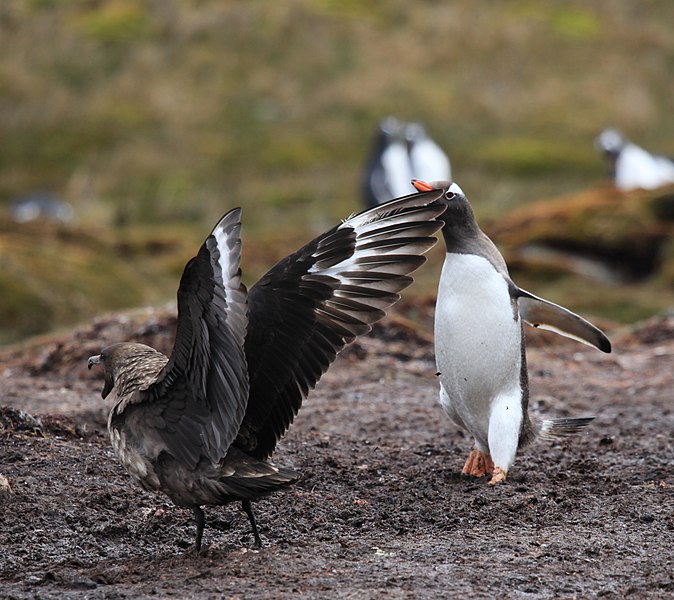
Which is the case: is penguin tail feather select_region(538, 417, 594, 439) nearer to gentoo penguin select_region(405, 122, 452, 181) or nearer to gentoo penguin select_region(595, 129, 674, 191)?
gentoo penguin select_region(405, 122, 452, 181)

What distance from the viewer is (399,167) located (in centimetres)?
2659

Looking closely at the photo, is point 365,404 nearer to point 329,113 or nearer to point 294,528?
point 294,528

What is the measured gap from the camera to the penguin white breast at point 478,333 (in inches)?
277

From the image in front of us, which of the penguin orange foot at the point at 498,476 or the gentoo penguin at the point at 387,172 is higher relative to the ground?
the gentoo penguin at the point at 387,172

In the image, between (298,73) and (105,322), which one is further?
(298,73)

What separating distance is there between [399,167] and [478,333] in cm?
1983

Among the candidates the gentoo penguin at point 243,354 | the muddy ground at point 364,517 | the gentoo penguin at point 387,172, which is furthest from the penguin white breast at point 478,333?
the gentoo penguin at point 387,172

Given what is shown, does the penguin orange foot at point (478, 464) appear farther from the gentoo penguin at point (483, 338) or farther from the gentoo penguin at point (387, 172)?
the gentoo penguin at point (387, 172)

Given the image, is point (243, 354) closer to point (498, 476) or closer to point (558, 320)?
point (498, 476)

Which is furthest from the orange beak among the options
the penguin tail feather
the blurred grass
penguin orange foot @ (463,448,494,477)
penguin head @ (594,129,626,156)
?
penguin head @ (594,129,626,156)

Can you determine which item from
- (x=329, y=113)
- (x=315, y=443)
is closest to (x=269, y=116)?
(x=329, y=113)

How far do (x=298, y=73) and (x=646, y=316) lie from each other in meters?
26.7

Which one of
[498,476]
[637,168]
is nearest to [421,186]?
[498,476]

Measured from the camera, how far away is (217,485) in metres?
5.43
